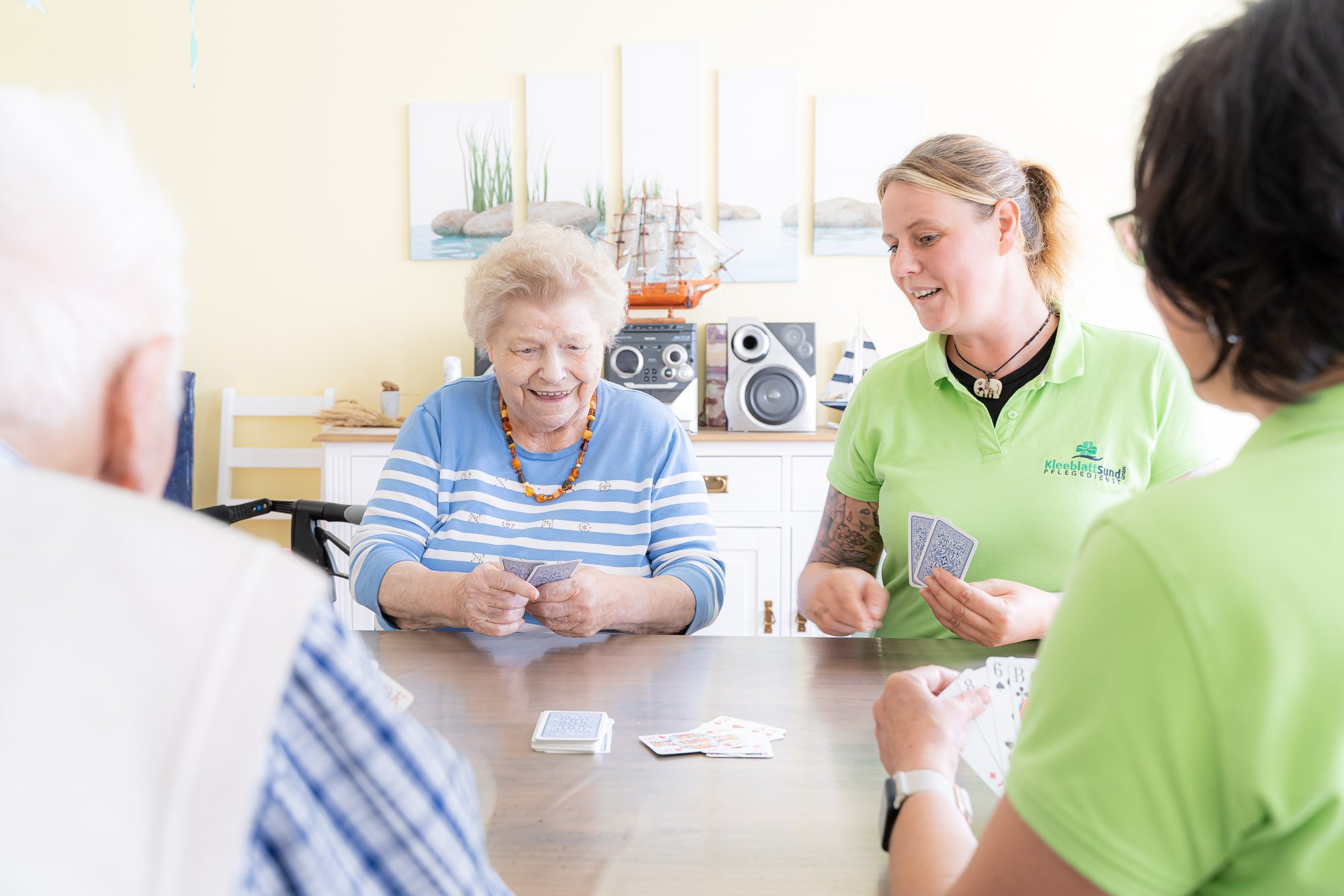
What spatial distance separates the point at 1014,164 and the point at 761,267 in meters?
2.01

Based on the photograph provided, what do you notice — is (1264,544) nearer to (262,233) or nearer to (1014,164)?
(1014,164)

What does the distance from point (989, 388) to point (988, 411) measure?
5 centimetres

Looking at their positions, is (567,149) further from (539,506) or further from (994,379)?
(994,379)

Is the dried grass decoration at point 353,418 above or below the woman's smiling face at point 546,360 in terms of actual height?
below

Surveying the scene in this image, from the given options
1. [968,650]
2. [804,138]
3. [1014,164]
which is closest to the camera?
[968,650]

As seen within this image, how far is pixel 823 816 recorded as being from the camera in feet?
3.04

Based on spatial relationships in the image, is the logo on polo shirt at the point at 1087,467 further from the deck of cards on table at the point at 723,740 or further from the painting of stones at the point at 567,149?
the painting of stones at the point at 567,149

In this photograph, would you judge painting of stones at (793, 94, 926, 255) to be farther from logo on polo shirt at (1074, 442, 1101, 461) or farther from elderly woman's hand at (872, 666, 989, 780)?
elderly woman's hand at (872, 666, 989, 780)

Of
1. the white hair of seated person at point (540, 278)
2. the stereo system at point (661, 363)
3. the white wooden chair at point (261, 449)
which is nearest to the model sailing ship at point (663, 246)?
the stereo system at point (661, 363)

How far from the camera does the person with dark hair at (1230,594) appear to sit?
19.4 inches

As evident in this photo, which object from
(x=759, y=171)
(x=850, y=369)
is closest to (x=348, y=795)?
(x=850, y=369)

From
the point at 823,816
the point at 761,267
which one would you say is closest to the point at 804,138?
the point at 761,267

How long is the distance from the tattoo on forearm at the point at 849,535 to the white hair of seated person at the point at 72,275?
1.40 metres

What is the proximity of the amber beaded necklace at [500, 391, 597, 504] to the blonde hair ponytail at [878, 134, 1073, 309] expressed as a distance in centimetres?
70
